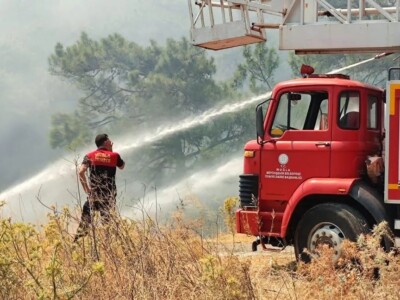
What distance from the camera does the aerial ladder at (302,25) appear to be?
762 centimetres

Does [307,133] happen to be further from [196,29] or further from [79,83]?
[79,83]

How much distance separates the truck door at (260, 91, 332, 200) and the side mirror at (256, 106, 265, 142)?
0.08 meters

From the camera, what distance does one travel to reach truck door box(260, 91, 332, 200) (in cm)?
795

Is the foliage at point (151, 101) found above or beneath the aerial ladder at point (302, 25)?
beneath

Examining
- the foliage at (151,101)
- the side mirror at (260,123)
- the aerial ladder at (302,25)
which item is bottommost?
the foliage at (151,101)

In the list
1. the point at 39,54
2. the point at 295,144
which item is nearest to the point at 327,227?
the point at 295,144

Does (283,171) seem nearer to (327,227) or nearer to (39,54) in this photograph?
(327,227)

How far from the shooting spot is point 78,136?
27.1 meters

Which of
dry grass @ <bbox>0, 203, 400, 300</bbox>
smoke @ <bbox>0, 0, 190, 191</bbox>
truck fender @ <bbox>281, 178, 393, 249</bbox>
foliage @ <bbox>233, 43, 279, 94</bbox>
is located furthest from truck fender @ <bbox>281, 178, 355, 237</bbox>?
foliage @ <bbox>233, 43, 279, 94</bbox>

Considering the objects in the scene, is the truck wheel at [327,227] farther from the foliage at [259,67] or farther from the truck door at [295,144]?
the foliage at [259,67]

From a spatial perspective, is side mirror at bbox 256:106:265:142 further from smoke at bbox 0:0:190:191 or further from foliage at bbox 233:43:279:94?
foliage at bbox 233:43:279:94

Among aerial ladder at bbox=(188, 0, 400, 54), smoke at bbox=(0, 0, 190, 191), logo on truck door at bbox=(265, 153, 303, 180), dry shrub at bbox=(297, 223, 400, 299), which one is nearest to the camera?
dry shrub at bbox=(297, 223, 400, 299)

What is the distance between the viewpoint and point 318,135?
26.3 feet

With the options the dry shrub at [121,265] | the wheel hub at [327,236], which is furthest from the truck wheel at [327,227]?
the dry shrub at [121,265]
